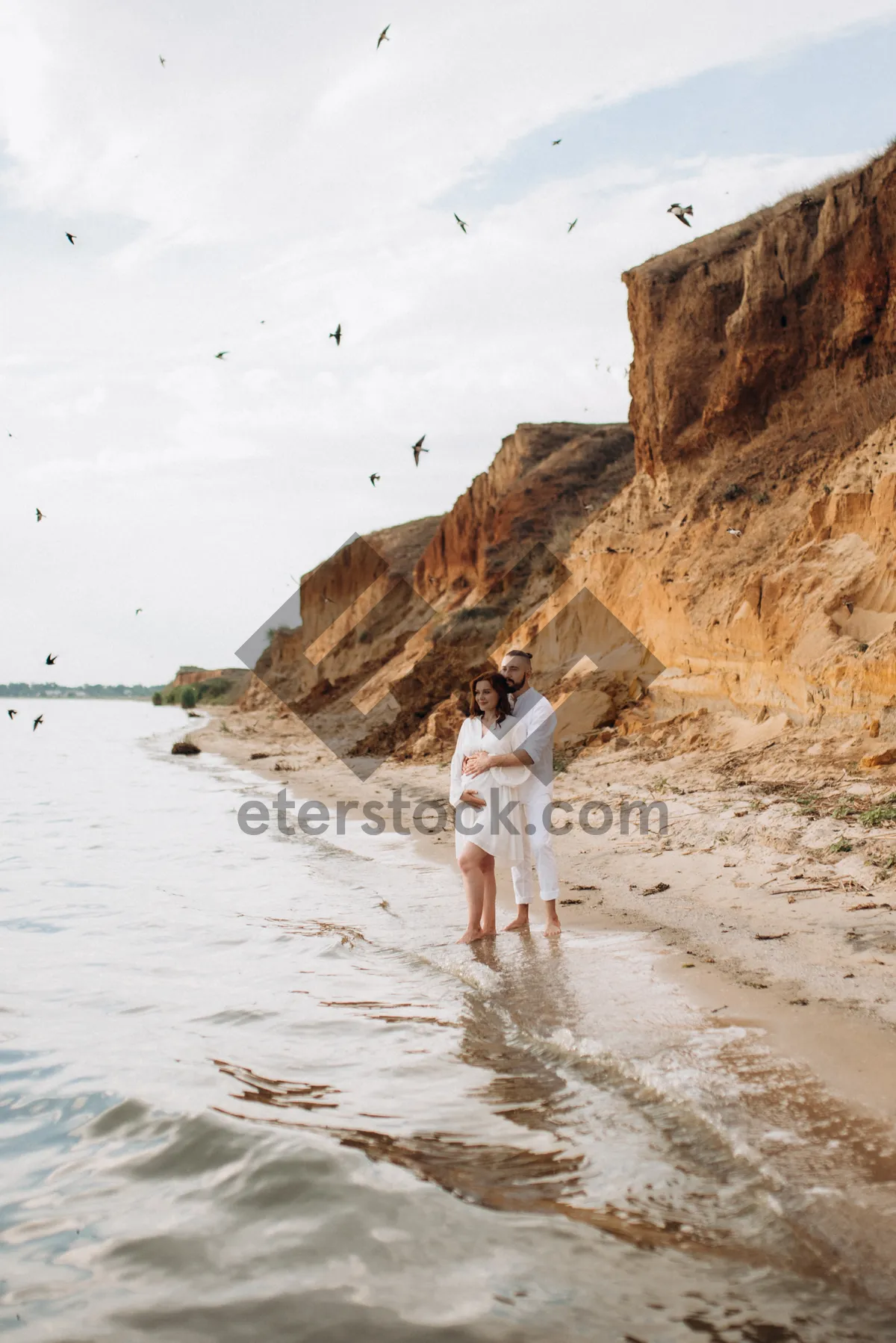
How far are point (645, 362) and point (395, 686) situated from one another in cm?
930

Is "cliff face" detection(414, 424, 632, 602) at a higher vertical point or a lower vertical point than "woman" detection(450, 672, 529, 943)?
higher

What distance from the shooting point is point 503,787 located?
5.97 meters

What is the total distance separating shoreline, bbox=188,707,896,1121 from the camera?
3924mm

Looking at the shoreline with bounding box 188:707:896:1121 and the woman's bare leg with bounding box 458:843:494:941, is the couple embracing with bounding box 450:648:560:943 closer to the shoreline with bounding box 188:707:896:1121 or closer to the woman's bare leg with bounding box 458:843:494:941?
Result: the woman's bare leg with bounding box 458:843:494:941

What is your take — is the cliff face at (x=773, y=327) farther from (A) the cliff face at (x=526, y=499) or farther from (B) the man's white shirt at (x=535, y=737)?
(B) the man's white shirt at (x=535, y=737)

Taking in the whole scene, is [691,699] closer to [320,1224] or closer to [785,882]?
[785,882]

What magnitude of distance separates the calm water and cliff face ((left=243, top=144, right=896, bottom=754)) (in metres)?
6.39

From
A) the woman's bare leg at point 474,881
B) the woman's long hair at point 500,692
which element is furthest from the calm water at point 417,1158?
the woman's long hair at point 500,692

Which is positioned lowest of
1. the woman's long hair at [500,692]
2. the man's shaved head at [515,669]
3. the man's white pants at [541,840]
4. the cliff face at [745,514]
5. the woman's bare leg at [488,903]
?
the woman's bare leg at [488,903]

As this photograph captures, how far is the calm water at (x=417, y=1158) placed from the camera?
2373 millimetres

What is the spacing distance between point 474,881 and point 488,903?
19cm

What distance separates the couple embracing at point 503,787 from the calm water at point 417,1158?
425 millimetres

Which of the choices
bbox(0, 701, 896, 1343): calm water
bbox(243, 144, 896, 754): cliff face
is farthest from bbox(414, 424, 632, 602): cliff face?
bbox(0, 701, 896, 1343): calm water

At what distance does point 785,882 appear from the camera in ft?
20.8
